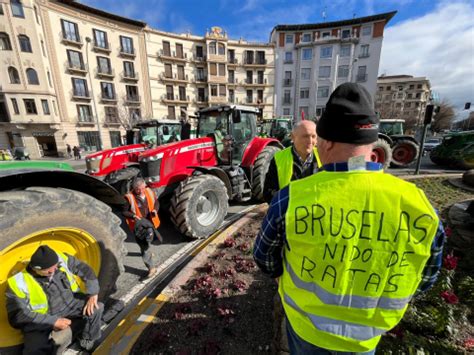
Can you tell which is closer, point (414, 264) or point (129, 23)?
point (414, 264)

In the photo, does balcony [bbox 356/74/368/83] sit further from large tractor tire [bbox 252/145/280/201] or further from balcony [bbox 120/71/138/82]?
large tractor tire [bbox 252/145/280/201]

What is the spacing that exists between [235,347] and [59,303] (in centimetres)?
165

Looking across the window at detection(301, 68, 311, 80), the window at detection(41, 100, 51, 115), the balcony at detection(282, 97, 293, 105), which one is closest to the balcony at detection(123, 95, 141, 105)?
the window at detection(41, 100, 51, 115)

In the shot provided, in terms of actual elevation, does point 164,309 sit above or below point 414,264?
below

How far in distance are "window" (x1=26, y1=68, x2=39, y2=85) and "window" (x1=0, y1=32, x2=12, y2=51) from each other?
211 centimetres

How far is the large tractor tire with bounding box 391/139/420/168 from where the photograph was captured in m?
10.3

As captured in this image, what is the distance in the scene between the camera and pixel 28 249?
188cm

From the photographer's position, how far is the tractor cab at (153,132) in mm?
8539

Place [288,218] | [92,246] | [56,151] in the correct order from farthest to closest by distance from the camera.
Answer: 1. [56,151]
2. [92,246]
3. [288,218]

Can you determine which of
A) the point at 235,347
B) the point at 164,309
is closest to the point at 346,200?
the point at 235,347

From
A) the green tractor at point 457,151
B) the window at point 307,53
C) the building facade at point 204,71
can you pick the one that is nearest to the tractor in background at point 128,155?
the green tractor at point 457,151

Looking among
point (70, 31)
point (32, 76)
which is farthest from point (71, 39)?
point (32, 76)

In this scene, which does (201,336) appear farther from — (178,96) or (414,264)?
(178,96)

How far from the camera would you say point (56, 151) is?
2430 cm
